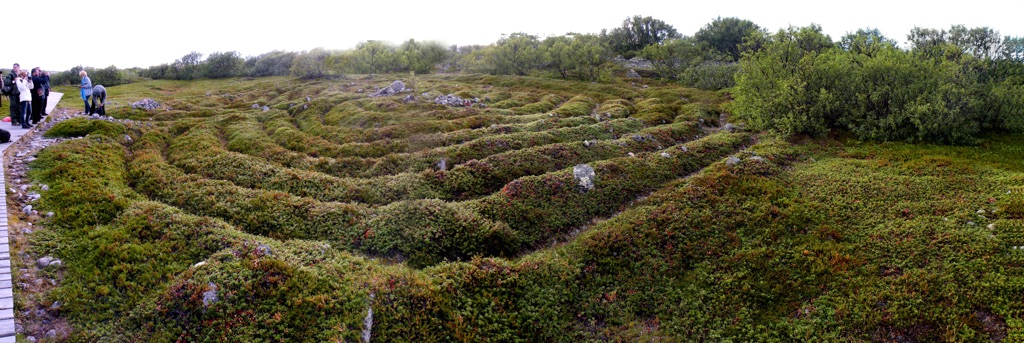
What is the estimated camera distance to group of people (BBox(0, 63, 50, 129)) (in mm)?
28297

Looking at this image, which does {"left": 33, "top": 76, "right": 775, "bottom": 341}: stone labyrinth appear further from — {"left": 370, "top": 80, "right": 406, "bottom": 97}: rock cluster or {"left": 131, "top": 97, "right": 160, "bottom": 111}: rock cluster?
{"left": 370, "top": 80, "right": 406, "bottom": 97}: rock cluster

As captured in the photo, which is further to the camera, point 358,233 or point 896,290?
point 358,233

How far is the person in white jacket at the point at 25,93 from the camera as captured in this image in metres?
28.0

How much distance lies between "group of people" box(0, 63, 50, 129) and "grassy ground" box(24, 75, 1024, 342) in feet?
8.84

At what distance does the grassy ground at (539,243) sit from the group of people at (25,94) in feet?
8.84

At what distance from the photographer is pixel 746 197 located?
22594 mm

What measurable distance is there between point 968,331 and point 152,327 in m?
23.1

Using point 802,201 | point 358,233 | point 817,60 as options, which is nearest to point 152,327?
point 358,233

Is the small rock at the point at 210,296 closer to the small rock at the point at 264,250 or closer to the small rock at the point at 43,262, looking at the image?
the small rock at the point at 264,250

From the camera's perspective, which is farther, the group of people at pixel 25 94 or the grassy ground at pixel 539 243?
the group of people at pixel 25 94

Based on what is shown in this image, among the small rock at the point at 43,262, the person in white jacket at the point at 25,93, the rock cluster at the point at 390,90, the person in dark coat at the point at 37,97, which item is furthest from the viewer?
the rock cluster at the point at 390,90

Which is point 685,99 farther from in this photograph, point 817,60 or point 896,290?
point 896,290

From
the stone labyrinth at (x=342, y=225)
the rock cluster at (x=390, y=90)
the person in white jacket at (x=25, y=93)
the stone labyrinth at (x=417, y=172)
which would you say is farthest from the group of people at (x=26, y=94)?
the rock cluster at (x=390, y=90)

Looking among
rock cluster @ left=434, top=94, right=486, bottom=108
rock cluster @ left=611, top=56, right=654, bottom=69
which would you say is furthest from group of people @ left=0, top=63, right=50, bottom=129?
rock cluster @ left=611, top=56, right=654, bottom=69
